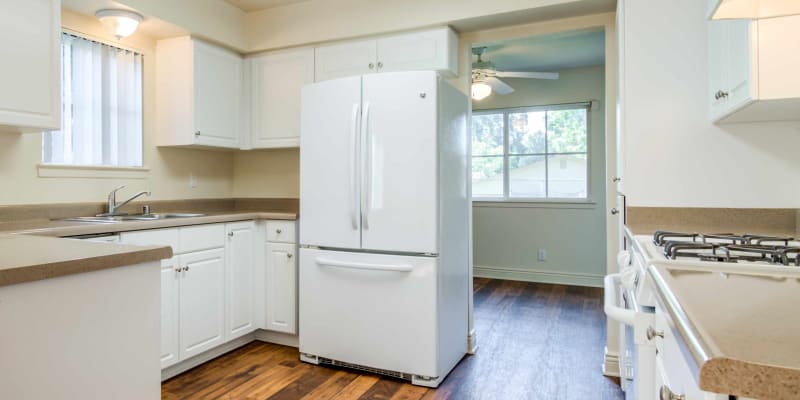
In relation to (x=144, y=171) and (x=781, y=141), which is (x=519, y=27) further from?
(x=144, y=171)

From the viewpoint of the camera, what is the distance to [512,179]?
525 centimetres

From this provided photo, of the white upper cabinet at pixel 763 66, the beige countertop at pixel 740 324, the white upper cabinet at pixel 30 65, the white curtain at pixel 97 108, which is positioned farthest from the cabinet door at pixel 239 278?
the white upper cabinet at pixel 763 66

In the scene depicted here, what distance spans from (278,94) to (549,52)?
8.54 feet

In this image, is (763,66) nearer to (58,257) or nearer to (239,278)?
(58,257)

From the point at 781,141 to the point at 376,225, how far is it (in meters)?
1.89

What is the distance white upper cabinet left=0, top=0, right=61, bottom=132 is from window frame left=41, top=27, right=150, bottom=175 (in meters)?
0.12

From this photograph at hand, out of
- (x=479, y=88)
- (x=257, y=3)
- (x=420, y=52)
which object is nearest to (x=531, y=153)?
(x=479, y=88)

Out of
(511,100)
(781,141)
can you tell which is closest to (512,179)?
(511,100)

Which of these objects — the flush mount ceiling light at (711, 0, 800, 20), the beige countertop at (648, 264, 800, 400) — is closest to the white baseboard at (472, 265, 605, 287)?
the flush mount ceiling light at (711, 0, 800, 20)

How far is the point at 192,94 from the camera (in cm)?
297

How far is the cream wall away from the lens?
2.34 meters

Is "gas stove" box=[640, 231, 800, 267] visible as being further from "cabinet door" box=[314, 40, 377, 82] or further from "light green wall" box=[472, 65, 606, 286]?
"light green wall" box=[472, 65, 606, 286]

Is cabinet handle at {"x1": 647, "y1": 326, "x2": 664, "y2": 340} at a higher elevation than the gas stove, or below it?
below

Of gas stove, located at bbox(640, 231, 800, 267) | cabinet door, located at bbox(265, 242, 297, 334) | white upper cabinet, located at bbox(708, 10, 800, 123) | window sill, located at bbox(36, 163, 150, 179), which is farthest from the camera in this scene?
cabinet door, located at bbox(265, 242, 297, 334)
